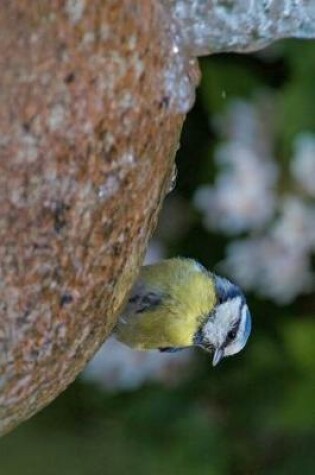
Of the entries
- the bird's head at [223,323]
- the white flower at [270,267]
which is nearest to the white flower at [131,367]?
the white flower at [270,267]

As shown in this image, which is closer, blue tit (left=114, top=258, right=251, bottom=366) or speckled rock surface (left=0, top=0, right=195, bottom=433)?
speckled rock surface (left=0, top=0, right=195, bottom=433)

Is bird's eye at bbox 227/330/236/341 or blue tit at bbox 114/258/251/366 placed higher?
blue tit at bbox 114/258/251/366

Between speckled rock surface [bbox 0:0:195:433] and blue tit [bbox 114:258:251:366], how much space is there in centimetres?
11

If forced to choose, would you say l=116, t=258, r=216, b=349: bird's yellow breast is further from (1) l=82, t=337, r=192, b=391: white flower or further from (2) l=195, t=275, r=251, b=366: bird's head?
(1) l=82, t=337, r=192, b=391: white flower

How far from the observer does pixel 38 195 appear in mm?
642

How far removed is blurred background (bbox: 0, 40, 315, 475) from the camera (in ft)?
4.71

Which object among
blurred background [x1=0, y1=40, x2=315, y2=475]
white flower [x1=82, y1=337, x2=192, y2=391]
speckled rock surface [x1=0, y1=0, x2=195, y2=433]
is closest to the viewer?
speckled rock surface [x1=0, y1=0, x2=195, y2=433]

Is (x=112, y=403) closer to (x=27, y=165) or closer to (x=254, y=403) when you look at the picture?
(x=254, y=403)

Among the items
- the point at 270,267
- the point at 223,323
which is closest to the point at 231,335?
the point at 223,323

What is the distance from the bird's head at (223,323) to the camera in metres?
0.89

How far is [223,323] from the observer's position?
897 millimetres

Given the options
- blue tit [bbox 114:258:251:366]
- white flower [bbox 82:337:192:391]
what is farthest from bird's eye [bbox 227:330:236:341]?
white flower [bbox 82:337:192:391]

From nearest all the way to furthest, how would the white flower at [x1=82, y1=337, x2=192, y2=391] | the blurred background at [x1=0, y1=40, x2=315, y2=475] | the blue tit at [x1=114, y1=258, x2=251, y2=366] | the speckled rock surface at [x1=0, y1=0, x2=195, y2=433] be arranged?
the speckled rock surface at [x1=0, y1=0, x2=195, y2=433]
the blue tit at [x1=114, y1=258, x2=251, y2=366]
the blurred background at [x1=0, y1=40, x2=315, y2=475]
the white flower at [x1=82, y1=337, x2=192, y2=391]

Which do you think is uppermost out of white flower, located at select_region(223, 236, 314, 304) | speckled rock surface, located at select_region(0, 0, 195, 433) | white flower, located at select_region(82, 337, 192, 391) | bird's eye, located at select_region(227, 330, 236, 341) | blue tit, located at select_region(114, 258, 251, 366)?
speckled rock surface, located at select_region(0, 0, 195, 433)
